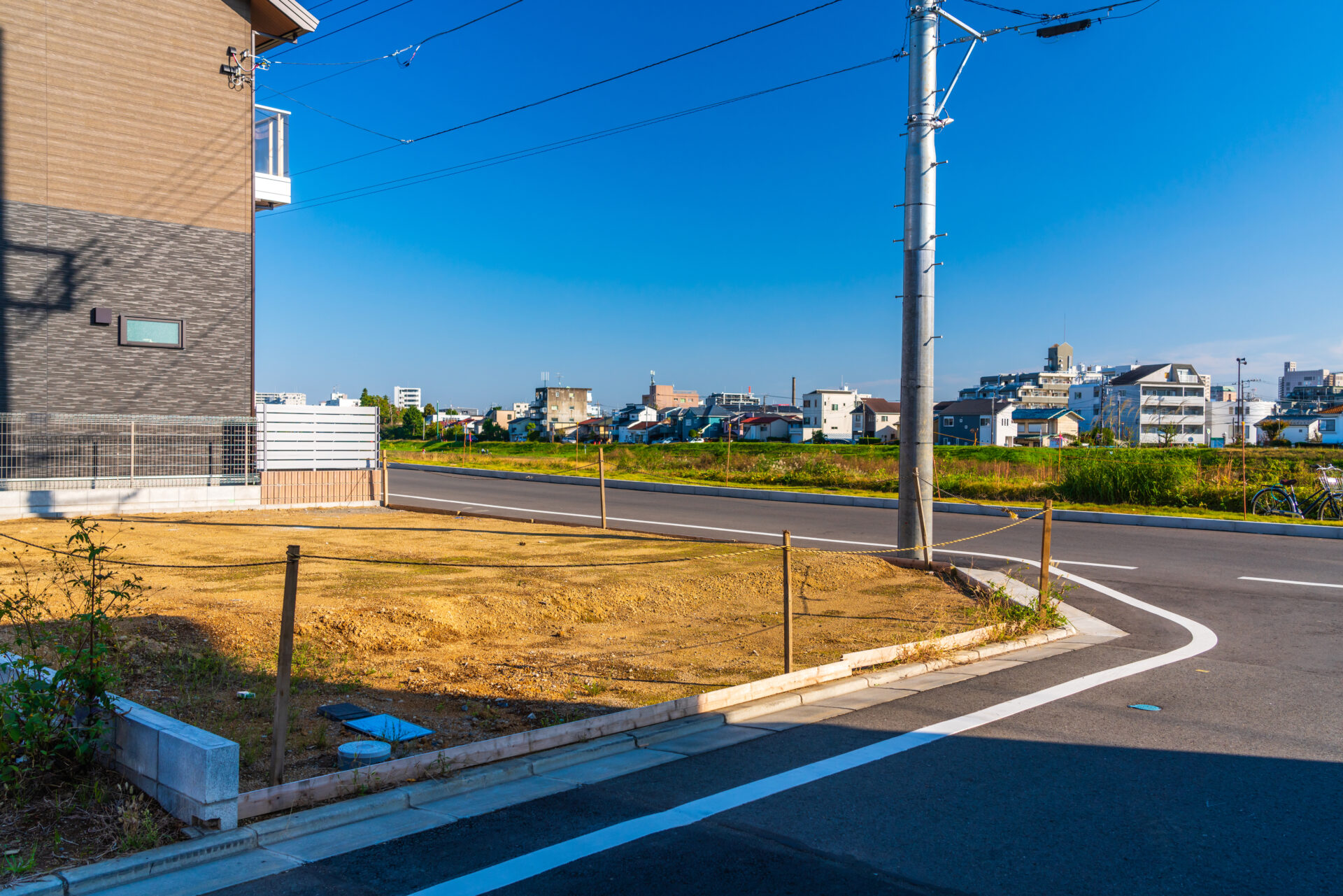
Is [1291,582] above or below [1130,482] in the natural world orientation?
below

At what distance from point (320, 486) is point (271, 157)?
26.9 feet

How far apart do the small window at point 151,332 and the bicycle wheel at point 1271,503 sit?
24.0 meters

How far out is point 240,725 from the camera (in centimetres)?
550

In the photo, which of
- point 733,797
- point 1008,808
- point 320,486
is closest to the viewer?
point 1008,808

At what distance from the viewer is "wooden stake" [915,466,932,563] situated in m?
11.9

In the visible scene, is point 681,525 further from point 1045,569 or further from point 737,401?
point 737,401

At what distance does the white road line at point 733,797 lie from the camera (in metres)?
3.80

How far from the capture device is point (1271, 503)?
63.0ft

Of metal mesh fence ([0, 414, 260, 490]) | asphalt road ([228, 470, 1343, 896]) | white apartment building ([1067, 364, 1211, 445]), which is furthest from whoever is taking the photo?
white apartment building ([1067, 364, 1211, 445])

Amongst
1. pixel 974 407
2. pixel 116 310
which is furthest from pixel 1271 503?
pixel 974 407

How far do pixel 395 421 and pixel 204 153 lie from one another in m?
131

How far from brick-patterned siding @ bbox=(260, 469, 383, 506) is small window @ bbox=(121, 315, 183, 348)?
3.43 m

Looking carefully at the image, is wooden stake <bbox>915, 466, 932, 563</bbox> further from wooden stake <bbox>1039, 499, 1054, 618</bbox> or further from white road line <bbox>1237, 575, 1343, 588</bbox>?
white road line <bbox>1237, 575, 1343, 588</bbox>

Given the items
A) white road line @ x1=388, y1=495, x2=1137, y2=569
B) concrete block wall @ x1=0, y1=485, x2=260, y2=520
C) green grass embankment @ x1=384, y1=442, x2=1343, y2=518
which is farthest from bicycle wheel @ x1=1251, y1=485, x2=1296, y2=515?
concrete block wall @ x1=0, y1=485, x2=260, y2=520
